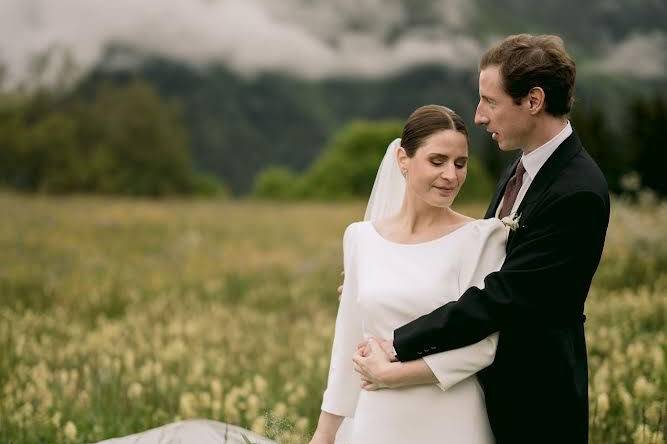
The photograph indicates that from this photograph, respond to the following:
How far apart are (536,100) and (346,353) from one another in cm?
140

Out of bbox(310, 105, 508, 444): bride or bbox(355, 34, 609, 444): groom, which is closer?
bbox(355, 34, 609, 444): groom

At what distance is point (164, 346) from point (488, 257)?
525cm

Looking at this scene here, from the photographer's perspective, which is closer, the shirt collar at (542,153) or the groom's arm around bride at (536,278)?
the groom's arm around bride at (536,278)

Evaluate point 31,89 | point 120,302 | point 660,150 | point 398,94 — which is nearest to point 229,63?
point 398,94

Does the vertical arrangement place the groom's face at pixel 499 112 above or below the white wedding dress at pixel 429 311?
above

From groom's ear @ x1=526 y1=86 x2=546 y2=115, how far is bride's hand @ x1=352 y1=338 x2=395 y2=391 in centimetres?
118

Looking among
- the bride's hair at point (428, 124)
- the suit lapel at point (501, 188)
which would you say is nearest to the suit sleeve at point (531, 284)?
the bride's hair at point (428, 124)

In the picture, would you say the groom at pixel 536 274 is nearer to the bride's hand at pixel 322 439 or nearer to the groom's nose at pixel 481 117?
the groom's nose at pixel 481 117

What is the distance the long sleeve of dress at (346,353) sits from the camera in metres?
3.65

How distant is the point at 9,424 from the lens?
5152mm

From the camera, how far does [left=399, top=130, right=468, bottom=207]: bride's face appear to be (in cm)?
333

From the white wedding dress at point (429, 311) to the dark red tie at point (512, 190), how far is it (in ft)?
1.05

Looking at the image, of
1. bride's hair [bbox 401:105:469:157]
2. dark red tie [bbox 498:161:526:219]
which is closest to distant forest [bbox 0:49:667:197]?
dark red tie [bbox 498:161:526:219]

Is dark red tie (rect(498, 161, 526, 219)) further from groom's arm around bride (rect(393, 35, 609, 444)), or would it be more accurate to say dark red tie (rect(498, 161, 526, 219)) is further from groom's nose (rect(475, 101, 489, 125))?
groom's nose (rect(475, 101, 489, 125))
